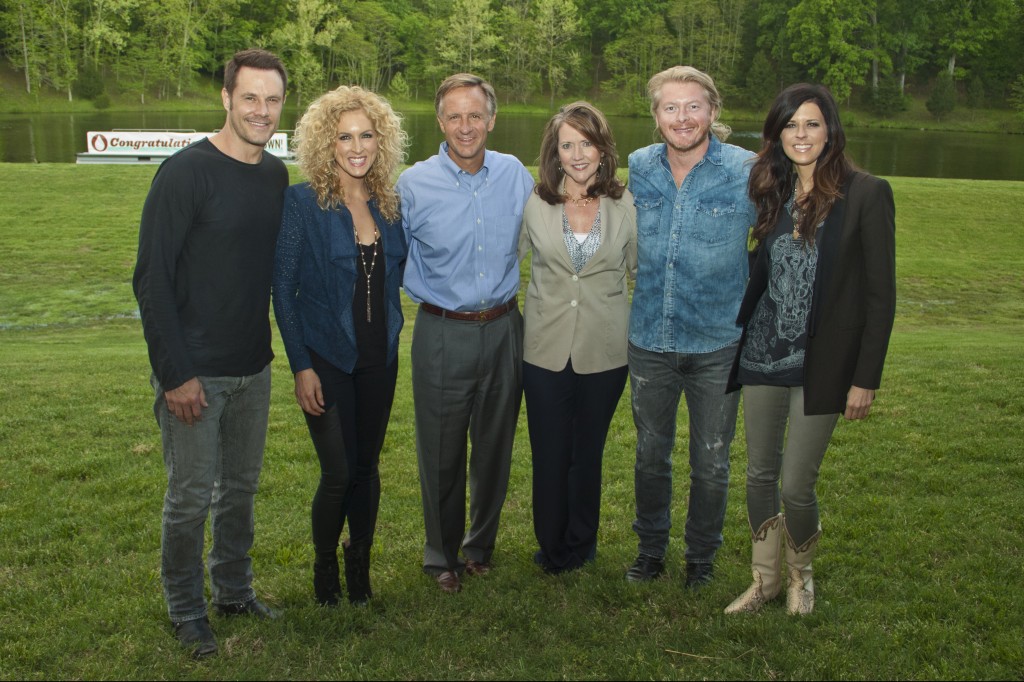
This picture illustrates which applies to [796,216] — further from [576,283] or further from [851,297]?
[576,283]

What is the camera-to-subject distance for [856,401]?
3779mm

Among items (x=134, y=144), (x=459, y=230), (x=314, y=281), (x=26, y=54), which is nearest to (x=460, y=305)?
(x=459, y=230)

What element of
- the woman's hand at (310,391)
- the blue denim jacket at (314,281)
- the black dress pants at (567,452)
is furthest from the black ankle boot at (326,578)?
the black dress pants at (567,452)

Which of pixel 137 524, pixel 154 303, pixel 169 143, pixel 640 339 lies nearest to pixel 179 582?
pixel 154 303

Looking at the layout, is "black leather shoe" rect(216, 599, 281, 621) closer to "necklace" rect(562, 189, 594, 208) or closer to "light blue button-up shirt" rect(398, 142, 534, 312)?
"light blue button-up shirt" rect(398, 142, 534, 312)

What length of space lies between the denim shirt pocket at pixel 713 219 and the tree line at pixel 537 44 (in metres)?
71.5

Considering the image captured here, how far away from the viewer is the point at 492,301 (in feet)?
14.6

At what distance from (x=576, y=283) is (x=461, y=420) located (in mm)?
932

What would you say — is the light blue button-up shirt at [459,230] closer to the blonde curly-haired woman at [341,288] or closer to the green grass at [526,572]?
the blonde curly-haired woman at [341,288]

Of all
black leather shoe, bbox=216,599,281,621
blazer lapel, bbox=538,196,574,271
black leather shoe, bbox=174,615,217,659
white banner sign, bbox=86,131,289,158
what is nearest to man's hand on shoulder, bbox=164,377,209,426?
black leather shoe, bbox=174,615,217,659

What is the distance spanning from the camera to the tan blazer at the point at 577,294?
439 cm

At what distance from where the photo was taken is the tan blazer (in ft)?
14.4

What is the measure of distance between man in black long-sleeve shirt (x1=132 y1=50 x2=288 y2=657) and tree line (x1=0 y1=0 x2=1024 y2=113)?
70.9m

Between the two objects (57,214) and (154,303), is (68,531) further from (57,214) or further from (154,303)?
(57,214)
